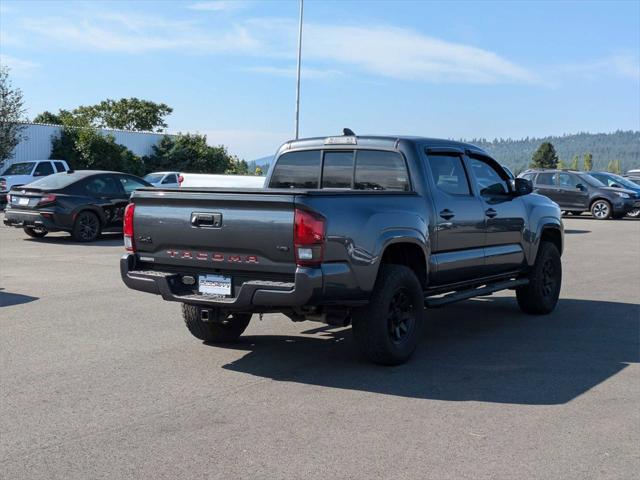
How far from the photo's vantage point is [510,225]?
346 inches

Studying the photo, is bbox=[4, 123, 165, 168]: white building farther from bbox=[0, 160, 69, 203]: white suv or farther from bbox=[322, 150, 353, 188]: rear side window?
bbox=[322, 150, 353, 188]: rear side window

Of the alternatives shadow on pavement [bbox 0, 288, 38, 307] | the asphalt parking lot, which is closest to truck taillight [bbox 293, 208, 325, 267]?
the asphalt parking lot

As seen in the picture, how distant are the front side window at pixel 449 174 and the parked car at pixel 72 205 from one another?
10.9 meters

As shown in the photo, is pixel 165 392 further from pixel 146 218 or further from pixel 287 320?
pixel 287 320

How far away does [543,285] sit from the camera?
31.2 ft

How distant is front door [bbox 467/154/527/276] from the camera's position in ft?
27.5

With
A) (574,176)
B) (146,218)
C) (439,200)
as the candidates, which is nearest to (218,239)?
(146,218)

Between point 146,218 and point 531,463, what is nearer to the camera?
point 531,463

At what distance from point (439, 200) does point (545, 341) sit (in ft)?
5.99

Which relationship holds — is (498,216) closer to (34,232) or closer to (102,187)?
(102,187)

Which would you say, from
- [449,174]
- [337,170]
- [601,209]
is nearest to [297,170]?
[337,170]

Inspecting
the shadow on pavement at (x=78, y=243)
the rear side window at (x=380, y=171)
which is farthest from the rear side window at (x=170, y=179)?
the rear side window at (x=380, y=171)

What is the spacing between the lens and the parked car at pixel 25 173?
28.9 m

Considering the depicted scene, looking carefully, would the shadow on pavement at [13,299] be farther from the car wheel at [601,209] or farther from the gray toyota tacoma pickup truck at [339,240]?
the car wheel at [601,209]
